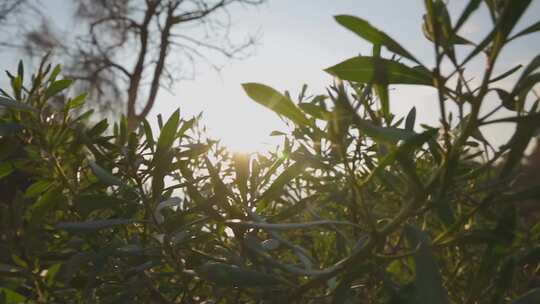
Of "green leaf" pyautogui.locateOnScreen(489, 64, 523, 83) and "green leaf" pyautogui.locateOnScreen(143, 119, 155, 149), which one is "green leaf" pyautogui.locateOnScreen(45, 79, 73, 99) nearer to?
"green leaf" pyautogui.locateOnScreen(143, 119, 155, 149)

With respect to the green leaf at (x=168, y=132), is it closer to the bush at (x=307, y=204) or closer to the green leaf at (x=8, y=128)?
the bush at (x=307, y=204)

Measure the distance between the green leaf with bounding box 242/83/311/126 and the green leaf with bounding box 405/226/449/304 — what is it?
16 centimetres

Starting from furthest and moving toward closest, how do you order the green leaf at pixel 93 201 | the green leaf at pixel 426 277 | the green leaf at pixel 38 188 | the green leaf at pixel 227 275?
the green leaf at pixel 38 188 → the green leaf at pixel 93 201 → the green leaf at pixel 227 275 → the green leaf at pixel 426 277

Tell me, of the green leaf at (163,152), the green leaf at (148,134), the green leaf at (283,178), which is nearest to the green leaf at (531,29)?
the green leaf at (283,178)

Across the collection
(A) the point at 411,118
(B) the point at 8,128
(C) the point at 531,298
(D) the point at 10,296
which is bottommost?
Result: (C) the point at 531,298

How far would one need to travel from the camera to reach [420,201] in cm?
38

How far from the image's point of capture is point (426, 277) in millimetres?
328

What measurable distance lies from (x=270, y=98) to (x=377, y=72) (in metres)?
0.10

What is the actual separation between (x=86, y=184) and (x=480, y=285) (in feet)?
2.10

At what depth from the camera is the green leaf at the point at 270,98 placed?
390 mm

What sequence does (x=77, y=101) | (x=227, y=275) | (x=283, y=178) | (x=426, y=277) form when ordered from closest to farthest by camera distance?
(x=426, y=277) < (x=227, y=275) < (x=283, y=178) < (x=77, y=101)

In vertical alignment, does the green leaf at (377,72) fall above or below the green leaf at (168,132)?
below

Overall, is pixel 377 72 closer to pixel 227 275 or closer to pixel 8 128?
pixel 227 275

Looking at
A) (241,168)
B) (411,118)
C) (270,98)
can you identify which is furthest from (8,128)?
(411,118)
